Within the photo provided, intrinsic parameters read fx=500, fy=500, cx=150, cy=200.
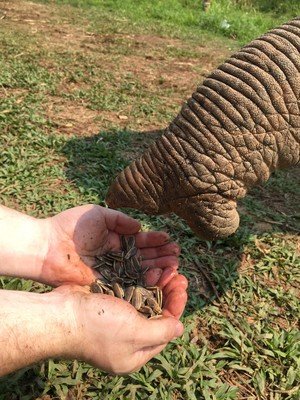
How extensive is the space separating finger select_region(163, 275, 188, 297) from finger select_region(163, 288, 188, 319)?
46mm

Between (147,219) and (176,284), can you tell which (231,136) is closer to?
(176,284)

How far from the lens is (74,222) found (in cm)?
294

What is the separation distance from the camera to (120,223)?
3.06 meters

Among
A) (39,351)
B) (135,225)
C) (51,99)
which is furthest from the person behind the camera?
(51,99)

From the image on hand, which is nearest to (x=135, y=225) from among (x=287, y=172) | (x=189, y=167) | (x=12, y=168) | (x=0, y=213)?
(x=189, y=167)

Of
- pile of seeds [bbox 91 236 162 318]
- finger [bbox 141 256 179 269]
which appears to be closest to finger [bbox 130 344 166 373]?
pile of seeds [bbox 91 236 162 318]

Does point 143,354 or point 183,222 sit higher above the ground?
point 143,354

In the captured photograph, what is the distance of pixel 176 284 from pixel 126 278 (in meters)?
0.41

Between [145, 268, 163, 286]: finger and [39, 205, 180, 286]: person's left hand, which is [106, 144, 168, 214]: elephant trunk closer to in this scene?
[39, 205, 180, 286]: person's left hand

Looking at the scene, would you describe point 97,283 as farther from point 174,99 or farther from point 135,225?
point 174,99

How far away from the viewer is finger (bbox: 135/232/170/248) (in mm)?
3082

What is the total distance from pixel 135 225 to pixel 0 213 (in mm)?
797

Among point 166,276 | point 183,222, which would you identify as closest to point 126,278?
point 166,276

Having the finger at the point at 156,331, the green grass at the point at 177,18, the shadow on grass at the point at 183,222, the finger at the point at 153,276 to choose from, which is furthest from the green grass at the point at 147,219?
the green grass at the point at 177,18
